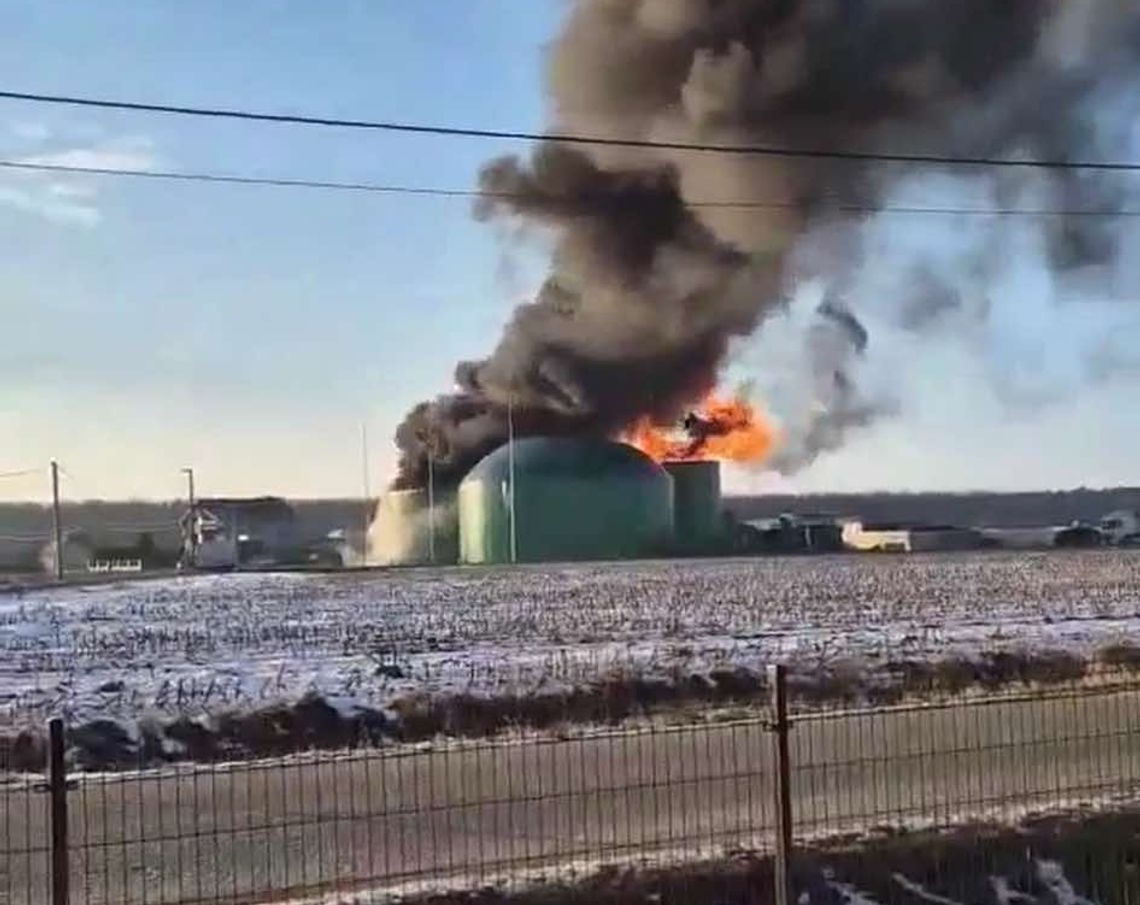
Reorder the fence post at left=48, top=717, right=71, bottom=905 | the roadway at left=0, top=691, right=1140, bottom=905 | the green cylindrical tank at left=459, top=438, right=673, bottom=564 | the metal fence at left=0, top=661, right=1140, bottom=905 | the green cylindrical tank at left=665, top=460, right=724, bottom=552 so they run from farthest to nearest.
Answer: the green cylindrical tank at left=665, top=460, right=724, bottom=552, the green cylindrical tank at left=459, top=438, right=673, bottom=564, the roadway at left=0, top=691, right=1140, bottom=905, the metal fence at left=0, top=661, right=1140, bottom=905, the fence post at left=48, top=717, right=71, bottom=905

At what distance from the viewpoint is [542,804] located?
7980 millimetres

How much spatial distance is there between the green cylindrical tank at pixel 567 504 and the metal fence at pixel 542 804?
154ft

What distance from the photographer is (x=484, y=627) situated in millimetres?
22797

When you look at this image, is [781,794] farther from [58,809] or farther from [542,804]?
[542,804]

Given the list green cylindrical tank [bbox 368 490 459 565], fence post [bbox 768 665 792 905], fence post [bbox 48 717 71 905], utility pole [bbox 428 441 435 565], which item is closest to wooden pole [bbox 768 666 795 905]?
fence post [bbox 768 665 792 905]

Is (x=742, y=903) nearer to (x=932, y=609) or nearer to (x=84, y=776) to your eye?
(x=84, y=776)

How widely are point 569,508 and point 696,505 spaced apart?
5517mm

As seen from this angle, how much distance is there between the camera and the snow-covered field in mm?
13953

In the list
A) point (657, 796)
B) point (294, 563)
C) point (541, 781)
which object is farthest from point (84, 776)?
point (294, 563)

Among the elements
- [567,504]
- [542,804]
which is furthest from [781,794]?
[567,504]

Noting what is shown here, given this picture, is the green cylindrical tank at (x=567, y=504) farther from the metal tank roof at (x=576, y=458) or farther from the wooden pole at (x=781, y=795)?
the wooden pole at (x=781, y=795)

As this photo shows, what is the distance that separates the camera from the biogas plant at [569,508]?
57.7 meters

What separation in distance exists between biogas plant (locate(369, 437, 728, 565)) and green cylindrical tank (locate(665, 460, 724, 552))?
0.04m

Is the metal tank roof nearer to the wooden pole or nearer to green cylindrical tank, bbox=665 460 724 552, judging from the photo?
green cylindrical tank, bbox=665 460 724 552
